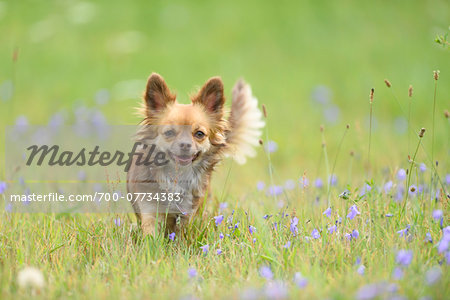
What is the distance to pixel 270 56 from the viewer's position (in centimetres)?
1142

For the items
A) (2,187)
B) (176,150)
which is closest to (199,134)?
(176,150)

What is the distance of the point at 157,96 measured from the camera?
4.19 m

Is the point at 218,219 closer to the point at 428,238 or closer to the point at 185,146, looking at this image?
the point at 185,146

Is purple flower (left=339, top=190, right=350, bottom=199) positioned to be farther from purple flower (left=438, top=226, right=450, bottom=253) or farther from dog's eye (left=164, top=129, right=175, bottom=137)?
dog's eye (left=164, top=129, right=175, bottom=137)

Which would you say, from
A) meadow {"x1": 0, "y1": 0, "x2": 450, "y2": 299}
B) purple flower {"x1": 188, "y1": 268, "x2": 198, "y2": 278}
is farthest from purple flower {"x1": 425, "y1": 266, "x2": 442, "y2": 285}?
purple flower {"x1": 188, "y1": 268, "x2": 198, "y2": 278}

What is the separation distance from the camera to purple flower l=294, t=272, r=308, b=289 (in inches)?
104

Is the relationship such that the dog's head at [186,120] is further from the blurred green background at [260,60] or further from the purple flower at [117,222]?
the blurred green background at [260,60]

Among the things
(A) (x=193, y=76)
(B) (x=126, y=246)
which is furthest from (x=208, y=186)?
(A) (x=193, y=76)

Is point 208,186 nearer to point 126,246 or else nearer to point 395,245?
point 126,246

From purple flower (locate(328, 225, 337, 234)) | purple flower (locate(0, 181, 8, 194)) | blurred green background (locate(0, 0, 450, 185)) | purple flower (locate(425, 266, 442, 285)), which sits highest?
blurred green background (locate(0, 0, 450, 185))

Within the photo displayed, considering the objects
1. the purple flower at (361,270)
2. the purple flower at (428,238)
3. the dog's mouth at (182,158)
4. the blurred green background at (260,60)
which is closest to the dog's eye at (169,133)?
the dog's mouth at (182,158)

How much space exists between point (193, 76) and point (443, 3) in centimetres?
644

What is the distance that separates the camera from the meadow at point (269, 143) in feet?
9.96

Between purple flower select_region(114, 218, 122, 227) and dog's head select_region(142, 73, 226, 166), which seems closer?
purple flower select_region(114, 218, 122, 227)
